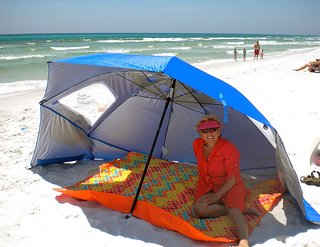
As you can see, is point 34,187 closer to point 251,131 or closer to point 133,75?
point 133,75

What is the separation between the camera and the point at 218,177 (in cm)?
374

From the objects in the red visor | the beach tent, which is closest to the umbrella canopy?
the beach tent

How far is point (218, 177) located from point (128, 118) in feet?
6.82

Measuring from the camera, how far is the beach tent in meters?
4.28

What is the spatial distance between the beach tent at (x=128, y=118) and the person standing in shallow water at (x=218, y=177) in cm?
52

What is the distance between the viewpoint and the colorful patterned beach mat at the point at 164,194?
3.57 metres

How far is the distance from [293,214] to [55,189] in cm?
289

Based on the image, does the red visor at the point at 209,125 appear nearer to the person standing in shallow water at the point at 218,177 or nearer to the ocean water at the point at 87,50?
the person standing in shallow water at the point at 218,177

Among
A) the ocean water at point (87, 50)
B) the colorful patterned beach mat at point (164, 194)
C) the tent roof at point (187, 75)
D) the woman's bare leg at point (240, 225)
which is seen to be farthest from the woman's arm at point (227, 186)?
the ocean water at point (87, 50)

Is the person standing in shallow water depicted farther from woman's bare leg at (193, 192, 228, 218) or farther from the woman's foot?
the woman's foot

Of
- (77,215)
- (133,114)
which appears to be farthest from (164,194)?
(133,114)

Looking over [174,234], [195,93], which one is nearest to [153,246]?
[174,234]

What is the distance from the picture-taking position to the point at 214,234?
11.3 feet

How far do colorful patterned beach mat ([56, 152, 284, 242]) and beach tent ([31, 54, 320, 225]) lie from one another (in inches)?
13.4
